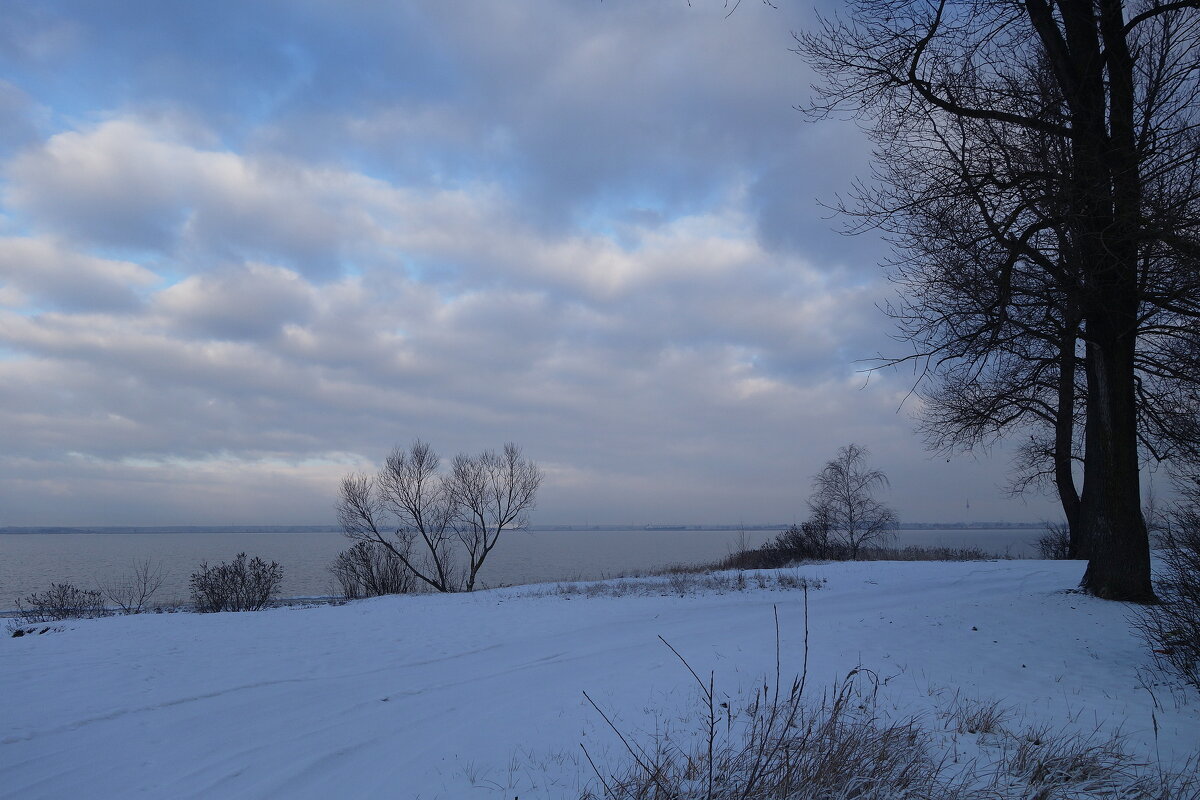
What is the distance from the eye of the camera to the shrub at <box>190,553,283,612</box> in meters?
23.9

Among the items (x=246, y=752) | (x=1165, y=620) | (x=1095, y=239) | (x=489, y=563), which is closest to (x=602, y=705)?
(x=246, y=752)

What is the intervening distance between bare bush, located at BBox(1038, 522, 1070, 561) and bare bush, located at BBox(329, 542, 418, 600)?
1200 inches

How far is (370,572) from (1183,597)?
31078 millimetres

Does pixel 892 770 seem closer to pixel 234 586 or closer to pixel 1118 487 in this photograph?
pixel 1118 487

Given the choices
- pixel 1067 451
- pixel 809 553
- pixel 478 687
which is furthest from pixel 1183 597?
pixel 809 553

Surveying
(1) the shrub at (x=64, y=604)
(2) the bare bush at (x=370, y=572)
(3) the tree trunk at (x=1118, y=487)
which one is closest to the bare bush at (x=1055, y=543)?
(3) the tree trunk at (x=1118, y=487)

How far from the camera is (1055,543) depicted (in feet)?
100

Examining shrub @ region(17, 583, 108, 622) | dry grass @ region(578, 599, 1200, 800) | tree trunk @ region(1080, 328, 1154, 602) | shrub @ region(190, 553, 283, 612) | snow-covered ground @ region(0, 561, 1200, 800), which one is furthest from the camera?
shrub @ region(190, 553, 283, 612)

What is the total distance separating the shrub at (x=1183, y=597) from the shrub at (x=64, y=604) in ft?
86.8

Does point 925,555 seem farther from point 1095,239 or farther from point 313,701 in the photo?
point 313,701

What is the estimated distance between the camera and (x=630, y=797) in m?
3.96

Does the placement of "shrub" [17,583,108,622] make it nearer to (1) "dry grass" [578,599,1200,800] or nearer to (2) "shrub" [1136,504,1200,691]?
(1) "dry grass" [578,599,1200,800]

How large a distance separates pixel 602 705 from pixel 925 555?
2601 centimetres

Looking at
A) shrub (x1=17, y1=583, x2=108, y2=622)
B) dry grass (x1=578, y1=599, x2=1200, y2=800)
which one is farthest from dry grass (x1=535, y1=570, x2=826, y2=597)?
shrub (x1=17, y1=583, x2=108, y2=622)
